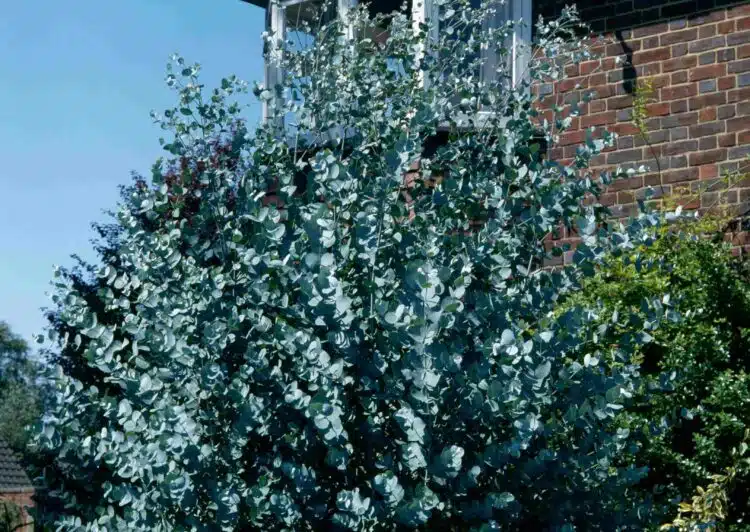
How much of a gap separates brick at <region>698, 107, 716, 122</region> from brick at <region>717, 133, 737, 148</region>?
167 mm

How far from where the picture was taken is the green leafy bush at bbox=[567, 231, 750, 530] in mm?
6695

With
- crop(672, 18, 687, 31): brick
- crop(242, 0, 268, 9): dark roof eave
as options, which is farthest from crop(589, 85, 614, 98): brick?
crop(242, 0, 268, 9): dark roof eave

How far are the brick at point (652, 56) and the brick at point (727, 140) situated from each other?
31.3 inches

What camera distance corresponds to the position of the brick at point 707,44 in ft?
28.6

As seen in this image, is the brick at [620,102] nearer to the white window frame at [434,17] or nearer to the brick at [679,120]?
the brick at [679,120]

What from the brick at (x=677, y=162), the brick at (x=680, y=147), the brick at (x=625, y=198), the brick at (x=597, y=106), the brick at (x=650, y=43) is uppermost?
the brick at (x=650, y=43)

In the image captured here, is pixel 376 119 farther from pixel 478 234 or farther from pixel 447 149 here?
pixel 478 234

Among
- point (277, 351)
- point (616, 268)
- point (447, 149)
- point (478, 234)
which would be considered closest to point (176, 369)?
point (277, 351)

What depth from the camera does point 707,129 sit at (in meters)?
8.69

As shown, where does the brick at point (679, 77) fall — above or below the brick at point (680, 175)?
above

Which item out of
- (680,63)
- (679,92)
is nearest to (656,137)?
(679,92)

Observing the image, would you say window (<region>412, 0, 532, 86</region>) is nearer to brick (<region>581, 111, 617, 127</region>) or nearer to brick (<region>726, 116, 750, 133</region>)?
brick (<region>581, 111, 617, 127</region>)

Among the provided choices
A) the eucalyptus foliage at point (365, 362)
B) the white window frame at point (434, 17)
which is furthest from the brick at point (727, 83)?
the eucalyptus foliage at point (365, 362)

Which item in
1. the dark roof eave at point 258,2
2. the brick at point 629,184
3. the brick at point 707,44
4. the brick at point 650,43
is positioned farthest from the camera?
the dark roof eave at point 258,2
